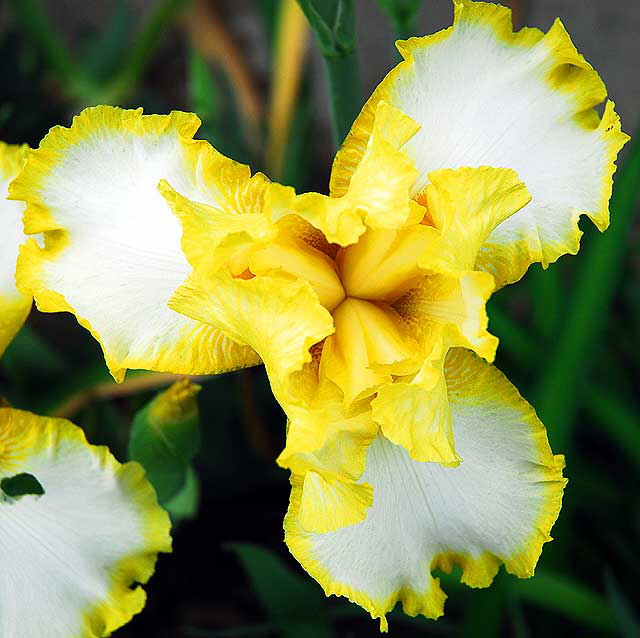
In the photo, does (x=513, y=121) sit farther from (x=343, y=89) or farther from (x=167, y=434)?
(x=167, y=434)

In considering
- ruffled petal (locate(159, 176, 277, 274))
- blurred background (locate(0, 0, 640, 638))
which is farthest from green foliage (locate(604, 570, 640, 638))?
ruffled petal (locate(159, 176, 277, 274))

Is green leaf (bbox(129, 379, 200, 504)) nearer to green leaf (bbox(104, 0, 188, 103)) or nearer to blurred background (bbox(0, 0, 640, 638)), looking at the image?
blurred background (bbox(0, 0, 640, 638))

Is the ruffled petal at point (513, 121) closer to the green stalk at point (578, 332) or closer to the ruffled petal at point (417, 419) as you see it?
the ruffled petal at point (417, 419)

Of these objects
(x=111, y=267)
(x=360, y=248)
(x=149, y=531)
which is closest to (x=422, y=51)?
(x=360, y=248)

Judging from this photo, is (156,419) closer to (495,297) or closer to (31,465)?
(31,465)

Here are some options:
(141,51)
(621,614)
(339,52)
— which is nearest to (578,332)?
(621,614)

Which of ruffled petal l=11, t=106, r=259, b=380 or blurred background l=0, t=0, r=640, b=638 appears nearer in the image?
ruffled petal l=11, t=106, r=259, b=380
